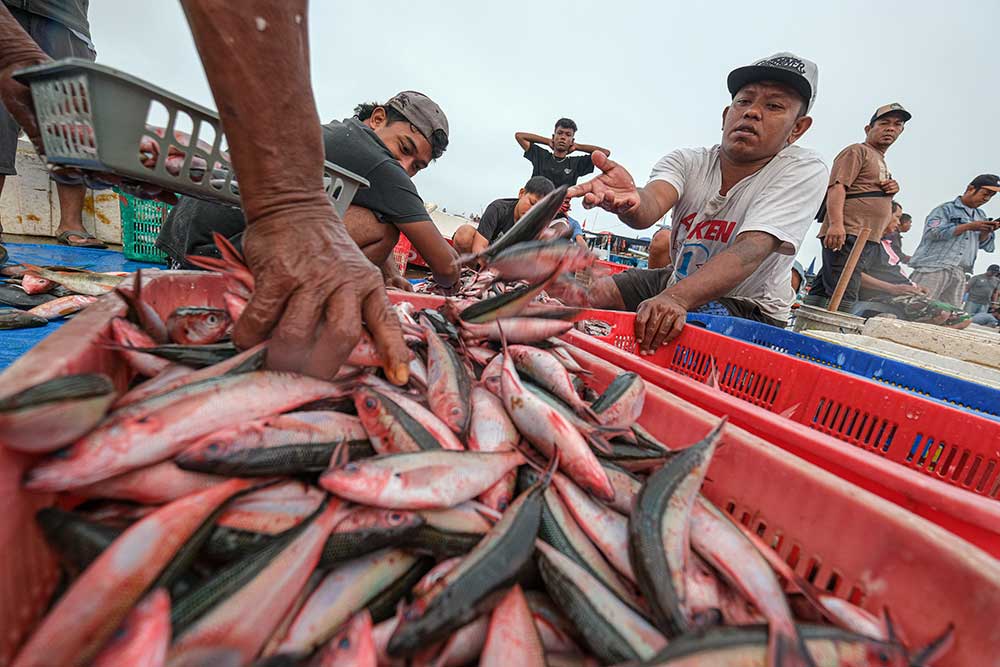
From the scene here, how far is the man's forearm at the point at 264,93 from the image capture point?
0.89m

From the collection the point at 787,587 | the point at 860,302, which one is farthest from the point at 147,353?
the point at 860,302

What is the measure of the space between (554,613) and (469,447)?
496 mm

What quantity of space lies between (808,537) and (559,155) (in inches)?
304

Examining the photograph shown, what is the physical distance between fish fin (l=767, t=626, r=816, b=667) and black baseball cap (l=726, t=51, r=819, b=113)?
141 inches

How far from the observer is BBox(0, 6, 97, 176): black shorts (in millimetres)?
3445

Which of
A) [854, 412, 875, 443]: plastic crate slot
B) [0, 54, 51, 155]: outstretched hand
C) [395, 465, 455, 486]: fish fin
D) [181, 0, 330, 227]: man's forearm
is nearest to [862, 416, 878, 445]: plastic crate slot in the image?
[854, 412, 875, 443]: plastic crate slot

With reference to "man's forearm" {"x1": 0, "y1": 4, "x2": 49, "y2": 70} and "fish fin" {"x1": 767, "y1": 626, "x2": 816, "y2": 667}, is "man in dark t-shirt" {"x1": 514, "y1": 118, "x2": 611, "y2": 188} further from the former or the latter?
"fish fin" {"x1": 767, "y1": 626, "x2": 816, "y2": 667}

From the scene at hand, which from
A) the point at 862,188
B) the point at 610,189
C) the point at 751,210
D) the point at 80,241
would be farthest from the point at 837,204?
the point at 80,241

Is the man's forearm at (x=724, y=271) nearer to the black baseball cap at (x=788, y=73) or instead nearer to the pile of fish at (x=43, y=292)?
the black baseball cap at (x=788, y=73)

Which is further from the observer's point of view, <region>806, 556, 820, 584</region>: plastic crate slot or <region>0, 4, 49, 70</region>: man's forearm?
<region>0, 4, 49, 70</region>: man's forearm

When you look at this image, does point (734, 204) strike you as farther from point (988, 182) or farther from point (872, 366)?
point (988, 182)

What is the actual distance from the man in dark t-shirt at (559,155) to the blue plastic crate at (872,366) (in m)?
5.35

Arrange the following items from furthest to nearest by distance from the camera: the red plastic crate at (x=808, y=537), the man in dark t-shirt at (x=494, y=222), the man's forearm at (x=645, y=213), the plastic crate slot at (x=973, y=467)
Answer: the man in dark t-shirt at (x=494, y=222) < the man's forearm at (x=645, y=213) < the plastic crate slot at (x=973, y=467) < the red plastic crate at (x=808, y=537)

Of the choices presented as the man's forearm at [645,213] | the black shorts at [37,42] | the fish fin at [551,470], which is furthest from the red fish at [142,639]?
the black shorts at [37,42]
